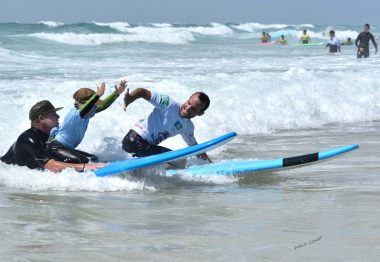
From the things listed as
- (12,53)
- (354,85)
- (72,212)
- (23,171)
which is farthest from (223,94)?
(12,53)

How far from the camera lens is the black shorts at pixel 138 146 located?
670cm

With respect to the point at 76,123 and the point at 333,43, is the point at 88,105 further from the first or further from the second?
the point at 333,43

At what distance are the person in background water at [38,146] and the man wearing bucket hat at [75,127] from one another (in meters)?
0.10

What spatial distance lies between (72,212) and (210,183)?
1684 millimetres

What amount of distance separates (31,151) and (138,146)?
92 cm

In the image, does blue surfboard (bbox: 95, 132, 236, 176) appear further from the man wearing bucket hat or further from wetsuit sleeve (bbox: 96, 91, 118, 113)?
wetsuit sleeve (bbox: 96, 91, 118, 113)

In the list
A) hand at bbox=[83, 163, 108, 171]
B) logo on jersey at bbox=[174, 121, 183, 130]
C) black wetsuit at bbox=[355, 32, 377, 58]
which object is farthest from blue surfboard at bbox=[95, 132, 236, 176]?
black wetsuit at bbox=[355, 32, 377, 58]

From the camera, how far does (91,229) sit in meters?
4.70

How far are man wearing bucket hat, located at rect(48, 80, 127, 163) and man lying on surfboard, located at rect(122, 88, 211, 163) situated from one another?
0.36 meters

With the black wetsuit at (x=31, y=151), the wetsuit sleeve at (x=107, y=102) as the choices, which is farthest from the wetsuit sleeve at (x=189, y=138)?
the black wetsuit at (x=31, y=151)

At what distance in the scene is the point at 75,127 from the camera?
6.58 m

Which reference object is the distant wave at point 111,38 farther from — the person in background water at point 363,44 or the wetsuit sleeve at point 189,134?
the wetsuit sleeve at point 189,134

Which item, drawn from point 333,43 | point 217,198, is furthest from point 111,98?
point 333,43

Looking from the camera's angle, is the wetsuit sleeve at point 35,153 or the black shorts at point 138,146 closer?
the wetsuit sleeve at point 35,153
